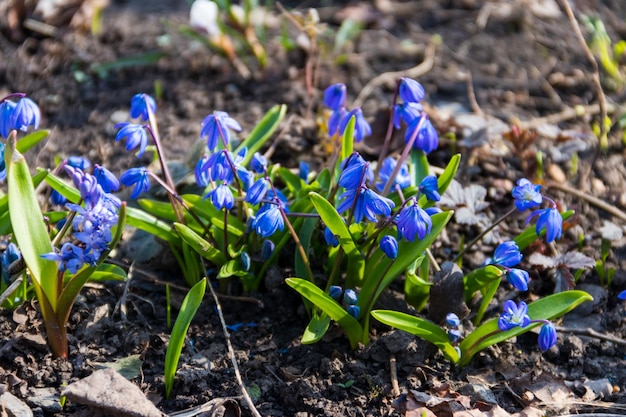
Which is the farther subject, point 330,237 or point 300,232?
point 300,232

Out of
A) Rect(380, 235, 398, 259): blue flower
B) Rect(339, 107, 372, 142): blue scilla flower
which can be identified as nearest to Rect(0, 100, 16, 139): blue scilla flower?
Rect(339, 107, 372, 142): blue scilla flower

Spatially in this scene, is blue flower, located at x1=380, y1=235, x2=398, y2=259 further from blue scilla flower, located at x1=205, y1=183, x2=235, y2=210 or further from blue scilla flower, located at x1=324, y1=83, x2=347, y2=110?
blue scilla flower, located at x1=324, y1=83, x2=347, y2=110

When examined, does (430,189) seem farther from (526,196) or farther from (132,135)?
(132,135)

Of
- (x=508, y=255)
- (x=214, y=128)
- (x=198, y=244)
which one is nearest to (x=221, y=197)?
(x=198, y=244)

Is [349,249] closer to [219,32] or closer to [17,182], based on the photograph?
[17,182]

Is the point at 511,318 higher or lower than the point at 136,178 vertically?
lower

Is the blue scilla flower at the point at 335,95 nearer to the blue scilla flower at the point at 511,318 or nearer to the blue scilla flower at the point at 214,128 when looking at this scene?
the blue scilla flower at the point at 214,128
